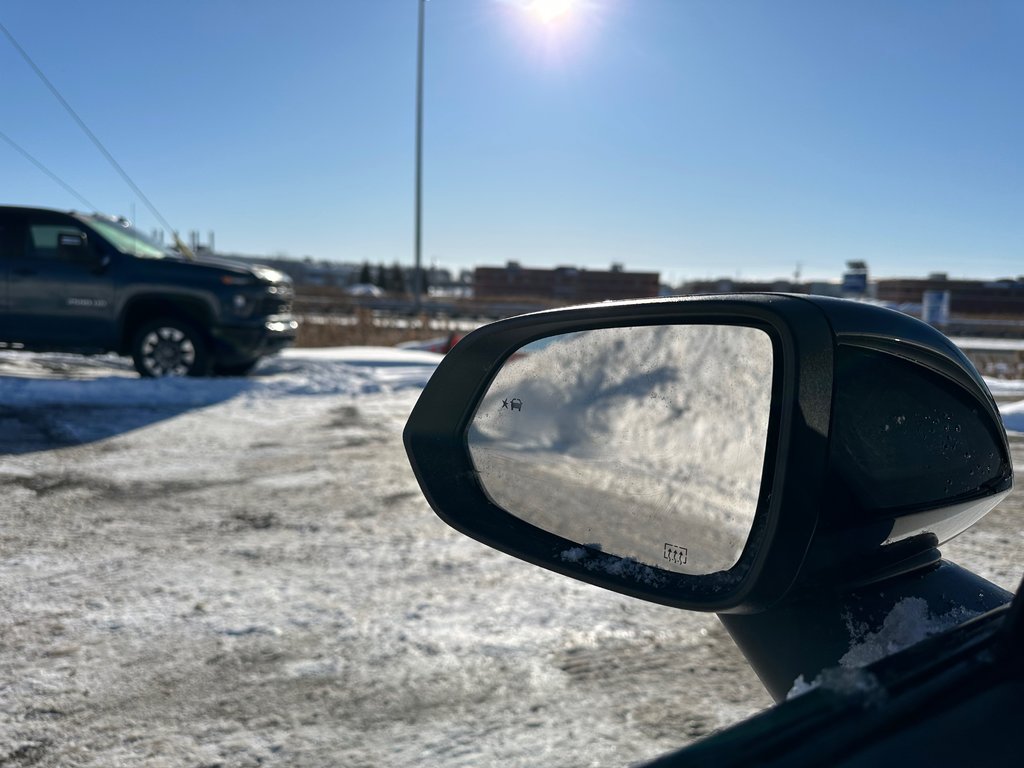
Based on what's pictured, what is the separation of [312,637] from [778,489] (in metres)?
2.17

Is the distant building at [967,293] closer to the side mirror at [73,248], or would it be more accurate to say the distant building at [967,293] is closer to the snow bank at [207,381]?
the snow bank at [207,381]

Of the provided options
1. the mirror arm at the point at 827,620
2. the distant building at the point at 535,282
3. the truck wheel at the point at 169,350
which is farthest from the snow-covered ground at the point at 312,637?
the distant building at the point at 535,282

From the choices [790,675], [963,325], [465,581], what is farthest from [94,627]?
[963,325]

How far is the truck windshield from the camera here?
362 inches

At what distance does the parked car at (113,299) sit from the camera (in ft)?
29.5

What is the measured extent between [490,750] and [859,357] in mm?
1539

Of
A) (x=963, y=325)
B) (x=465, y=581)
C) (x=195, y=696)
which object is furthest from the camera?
(x=963, y=325)

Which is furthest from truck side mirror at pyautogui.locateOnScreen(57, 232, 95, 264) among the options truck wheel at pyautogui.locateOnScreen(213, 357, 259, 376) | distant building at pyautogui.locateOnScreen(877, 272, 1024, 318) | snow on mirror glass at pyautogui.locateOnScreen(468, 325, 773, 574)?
distant building at pyautogui.locateOnScreen(877, 272, 1024, 318)

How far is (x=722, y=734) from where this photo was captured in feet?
2.45

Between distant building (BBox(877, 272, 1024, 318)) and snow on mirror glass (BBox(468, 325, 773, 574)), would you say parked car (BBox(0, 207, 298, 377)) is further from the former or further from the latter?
distant building (BBox(877, 272, 1024, 318))

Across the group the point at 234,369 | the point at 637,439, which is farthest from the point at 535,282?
the point at 637,439

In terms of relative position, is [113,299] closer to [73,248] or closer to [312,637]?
[73,248]

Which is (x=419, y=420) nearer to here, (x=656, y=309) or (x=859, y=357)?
(x=656, y=309)

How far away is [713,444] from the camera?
1415 millimetres
